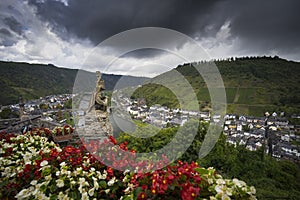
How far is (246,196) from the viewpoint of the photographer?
150 cm

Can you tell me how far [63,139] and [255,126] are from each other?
60069 millimetres

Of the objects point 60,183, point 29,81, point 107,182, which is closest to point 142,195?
point 107,182

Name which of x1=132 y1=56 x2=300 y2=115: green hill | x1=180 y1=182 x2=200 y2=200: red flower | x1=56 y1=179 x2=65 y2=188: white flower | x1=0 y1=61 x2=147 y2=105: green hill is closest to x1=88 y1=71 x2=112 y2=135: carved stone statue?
x1=56 y1=179 x2=65 y2=188: white flower

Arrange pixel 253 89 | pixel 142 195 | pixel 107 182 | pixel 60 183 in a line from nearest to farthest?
pixel 142 195 → pixel 60 183 → pixel 107 182 → pixel 253 89

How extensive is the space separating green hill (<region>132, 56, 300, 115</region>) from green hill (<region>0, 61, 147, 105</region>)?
83.4 feet

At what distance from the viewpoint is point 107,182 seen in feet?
6.72

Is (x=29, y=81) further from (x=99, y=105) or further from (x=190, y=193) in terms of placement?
(x=190, y=193)

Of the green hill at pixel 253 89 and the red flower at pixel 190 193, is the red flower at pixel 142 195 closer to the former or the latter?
the red flower at pixel 190 193

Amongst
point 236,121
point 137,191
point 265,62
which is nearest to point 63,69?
point 236,121

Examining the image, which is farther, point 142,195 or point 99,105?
point 99,105

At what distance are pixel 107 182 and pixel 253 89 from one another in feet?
279

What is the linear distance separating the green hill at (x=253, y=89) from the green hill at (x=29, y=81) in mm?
25414

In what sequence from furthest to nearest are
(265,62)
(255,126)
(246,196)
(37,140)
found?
(265,62) → (255,126) → (37,140) → (246,196)

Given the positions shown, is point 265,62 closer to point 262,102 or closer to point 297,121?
point 262,102
